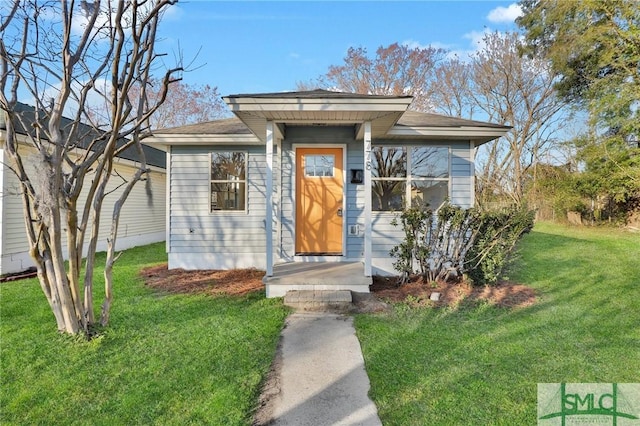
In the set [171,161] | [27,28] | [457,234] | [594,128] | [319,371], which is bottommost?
[319,371]

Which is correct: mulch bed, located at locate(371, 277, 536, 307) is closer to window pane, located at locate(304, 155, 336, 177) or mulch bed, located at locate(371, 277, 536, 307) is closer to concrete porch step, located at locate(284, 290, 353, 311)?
concrete porch step, located at locate(284, 290, 353, 311)

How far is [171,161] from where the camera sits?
6555 millimetres

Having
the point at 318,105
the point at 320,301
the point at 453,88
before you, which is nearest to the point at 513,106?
the point at 453,88

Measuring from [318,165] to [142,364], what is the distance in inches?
167

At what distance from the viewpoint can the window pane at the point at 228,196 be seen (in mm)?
6625

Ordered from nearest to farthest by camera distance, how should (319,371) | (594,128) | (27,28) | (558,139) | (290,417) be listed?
(290,417)
(319,371)
(27,28)
(594,128)
(558,139)

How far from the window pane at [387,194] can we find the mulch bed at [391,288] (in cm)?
128

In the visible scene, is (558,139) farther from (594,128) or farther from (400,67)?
(400,67)

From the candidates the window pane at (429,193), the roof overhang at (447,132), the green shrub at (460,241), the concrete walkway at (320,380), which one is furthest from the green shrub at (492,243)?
the concrete walkway at (320,380)

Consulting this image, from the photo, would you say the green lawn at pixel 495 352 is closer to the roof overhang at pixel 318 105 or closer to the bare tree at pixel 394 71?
the roof overhang at pixel 318 105

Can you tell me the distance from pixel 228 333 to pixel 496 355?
251 centimetres

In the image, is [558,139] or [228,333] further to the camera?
[558,139]

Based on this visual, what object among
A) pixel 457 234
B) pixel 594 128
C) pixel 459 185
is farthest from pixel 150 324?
pixel 594 128

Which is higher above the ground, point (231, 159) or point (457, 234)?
point (231, 159)
